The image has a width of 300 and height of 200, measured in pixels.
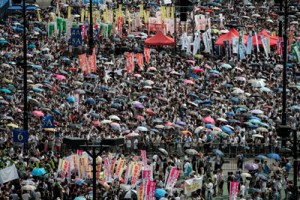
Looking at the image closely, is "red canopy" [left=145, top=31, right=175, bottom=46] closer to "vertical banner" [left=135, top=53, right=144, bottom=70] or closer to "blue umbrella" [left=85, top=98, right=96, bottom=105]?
"vertical banner" [left=135, top=53, right=144, bottom=70]

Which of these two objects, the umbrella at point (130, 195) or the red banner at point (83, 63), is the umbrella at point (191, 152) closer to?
the umbrella at point (130, 195)

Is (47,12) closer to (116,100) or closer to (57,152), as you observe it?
(116,100)

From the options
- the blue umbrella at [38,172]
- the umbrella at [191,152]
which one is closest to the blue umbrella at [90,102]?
the umbrella at [191,152]

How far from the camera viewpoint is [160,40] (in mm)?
78438

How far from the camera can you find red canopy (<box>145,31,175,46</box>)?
7812 centimetres

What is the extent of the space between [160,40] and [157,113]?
571 inches

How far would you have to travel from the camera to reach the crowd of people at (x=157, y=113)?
53.1 metres

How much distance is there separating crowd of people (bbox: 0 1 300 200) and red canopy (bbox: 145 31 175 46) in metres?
0.43

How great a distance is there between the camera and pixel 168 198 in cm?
5006

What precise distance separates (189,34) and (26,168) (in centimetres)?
2975

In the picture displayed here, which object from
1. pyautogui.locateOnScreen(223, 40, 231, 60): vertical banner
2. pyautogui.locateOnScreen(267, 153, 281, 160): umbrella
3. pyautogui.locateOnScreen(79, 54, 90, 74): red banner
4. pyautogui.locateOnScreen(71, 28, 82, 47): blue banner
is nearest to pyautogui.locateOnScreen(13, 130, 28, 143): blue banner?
pyautogui.locateOnScreen(267, 153, 281, 160): umbrella

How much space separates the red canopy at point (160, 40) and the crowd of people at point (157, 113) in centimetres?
43

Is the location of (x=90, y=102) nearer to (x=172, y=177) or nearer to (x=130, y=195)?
(x=172, y=177)

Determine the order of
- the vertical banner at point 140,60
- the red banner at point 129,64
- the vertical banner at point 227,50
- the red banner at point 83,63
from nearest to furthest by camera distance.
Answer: the red banner at point 83,63
the red banner at point 129,64
the vertical banner at point 140,60
the vertical banner at point 227,50
